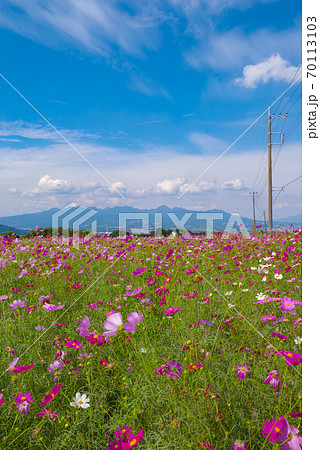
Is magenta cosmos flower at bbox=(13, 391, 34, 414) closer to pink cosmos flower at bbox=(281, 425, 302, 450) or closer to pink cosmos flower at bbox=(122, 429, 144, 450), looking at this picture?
pink cosmos flower at bbox=(122, 429, 144, 450)

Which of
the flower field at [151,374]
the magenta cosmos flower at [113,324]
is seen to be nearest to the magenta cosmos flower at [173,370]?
the flower field at [151,374]

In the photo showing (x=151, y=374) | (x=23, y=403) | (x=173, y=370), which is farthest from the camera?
(x=151, y=374)

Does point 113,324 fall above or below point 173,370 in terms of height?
above

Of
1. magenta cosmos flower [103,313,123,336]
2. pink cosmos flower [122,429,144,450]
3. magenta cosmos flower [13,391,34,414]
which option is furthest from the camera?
magenta cosmos flower [13,391,34,414]

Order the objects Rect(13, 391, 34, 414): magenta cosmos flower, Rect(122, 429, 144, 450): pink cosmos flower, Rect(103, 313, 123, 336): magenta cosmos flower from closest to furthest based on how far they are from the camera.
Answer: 1. Rect(122, 429, 144, 450): pink cosmos flower
2. Rect(103, 313, 123, 336): magenta cosmos flower
3. Rect(13, 391, 34, 414): magenta cosmos flower

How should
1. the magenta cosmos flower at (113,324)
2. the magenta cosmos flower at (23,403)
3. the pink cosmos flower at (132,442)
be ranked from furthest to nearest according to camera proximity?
the magenta cosmos flower at (23,403)
the magenta cosmos flower at (113,324)
the pink cosmos flower at (132,442)

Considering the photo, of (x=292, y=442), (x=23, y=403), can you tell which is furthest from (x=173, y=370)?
(x=23, y=403)

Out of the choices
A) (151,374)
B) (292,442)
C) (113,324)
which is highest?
(113,324)

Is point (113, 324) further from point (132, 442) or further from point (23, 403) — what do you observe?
point (23, 403)

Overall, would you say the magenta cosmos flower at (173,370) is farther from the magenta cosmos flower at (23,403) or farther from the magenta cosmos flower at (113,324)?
the magenta cosmos flower at (23,403)

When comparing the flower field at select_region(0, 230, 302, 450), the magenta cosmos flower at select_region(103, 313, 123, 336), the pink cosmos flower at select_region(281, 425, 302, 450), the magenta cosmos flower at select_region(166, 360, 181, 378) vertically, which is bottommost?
the flower field at select_region(0, 230, 302, 450)

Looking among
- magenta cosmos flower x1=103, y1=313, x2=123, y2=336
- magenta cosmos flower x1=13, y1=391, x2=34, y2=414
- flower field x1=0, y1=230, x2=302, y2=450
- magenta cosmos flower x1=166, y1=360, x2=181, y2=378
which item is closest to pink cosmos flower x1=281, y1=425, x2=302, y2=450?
flower field x1=0, y1=230, x2=302, y2=450
